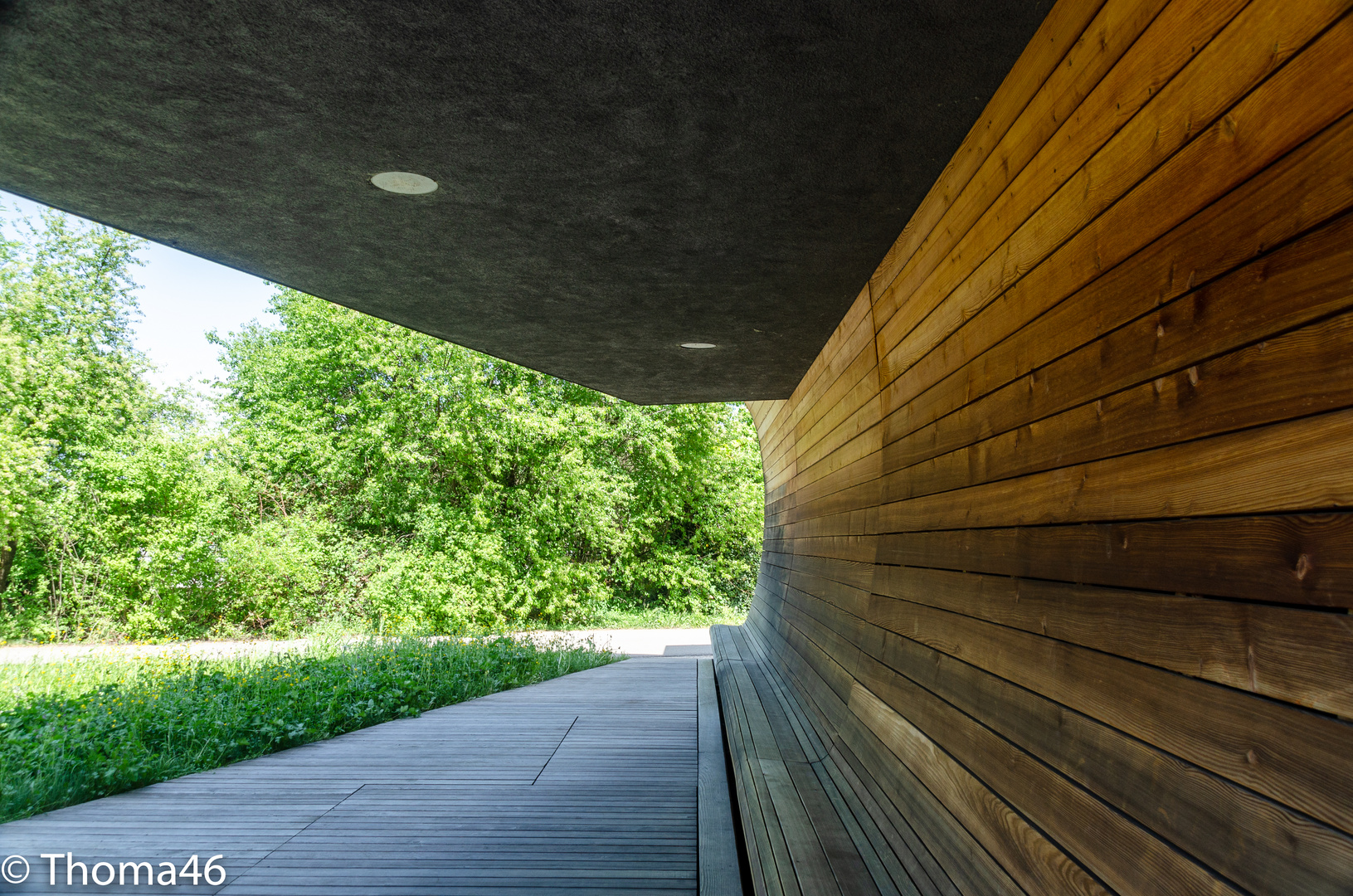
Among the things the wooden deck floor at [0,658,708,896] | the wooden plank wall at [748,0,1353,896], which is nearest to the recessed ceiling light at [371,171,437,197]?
the wooden plank wall at [748,0,1353,896]

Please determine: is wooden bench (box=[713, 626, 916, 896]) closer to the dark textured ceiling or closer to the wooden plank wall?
the wooden plank wall

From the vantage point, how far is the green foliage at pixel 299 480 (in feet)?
41.3

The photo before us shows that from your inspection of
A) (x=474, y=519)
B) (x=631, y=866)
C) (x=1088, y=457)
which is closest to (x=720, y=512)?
(x=474, y=519)

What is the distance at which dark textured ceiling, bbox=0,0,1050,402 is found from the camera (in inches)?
79.7

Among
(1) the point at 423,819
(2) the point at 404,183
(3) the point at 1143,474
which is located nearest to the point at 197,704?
(1) the point at 423,819

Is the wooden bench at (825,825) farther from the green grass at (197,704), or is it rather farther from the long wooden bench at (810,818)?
the green grass at (197,704)

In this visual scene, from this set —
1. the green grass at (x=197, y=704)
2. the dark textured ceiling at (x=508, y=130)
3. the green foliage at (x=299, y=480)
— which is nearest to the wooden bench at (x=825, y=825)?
the dark textured ceiling at (x=508, y=130)

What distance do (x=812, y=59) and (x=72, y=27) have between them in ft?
6.51

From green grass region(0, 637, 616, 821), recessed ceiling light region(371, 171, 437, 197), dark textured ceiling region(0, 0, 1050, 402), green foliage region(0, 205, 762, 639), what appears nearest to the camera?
dark textured ceiling region(0, 0, 1050, 402)

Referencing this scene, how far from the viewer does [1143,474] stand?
4.66ft

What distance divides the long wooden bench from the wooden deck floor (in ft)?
0.96

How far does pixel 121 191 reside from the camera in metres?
3.03

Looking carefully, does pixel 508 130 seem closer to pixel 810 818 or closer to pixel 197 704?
pixel 810 818

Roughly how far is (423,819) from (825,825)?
64.2 inches
